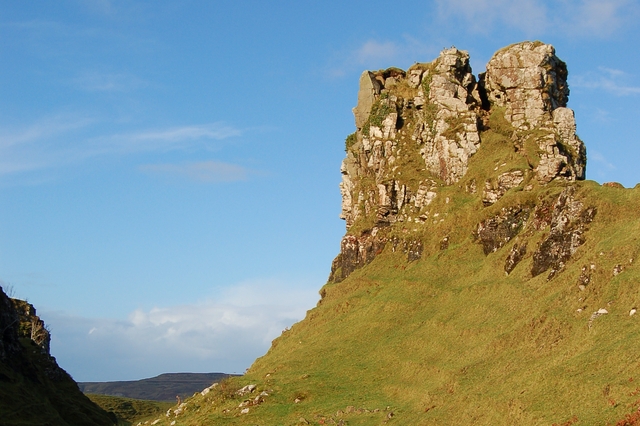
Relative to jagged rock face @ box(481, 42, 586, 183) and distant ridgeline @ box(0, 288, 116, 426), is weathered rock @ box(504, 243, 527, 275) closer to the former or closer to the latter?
jagged rock face @ box(481, 42, 586, 183)

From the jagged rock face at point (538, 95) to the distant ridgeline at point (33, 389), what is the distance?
7075cm

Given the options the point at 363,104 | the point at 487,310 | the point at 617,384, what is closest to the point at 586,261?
the point at 487,310

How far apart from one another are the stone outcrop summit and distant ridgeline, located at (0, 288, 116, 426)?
42.6 metres

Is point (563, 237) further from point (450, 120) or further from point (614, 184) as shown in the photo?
point (450, 120)

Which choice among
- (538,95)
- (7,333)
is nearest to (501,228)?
(538,95)

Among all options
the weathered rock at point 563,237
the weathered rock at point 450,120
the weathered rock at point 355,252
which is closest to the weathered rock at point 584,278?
the weathered rock at point 563,237

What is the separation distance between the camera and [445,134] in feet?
359

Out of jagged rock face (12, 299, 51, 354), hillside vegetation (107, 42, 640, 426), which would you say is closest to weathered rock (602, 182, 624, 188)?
hillside vegetation (107, 42, 640, 426)

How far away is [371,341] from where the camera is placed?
8325 centimetres

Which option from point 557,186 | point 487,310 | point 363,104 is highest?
point 363,104

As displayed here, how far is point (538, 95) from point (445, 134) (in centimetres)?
1460

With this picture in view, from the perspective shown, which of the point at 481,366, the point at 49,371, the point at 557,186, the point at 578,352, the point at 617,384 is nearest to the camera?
the point at 617,384

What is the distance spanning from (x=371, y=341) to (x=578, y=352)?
31.3 m

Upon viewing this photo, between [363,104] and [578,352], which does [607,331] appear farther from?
[363,104]
